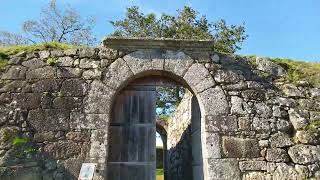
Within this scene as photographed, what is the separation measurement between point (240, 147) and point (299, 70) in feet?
6.13

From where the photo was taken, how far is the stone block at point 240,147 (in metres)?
4.80

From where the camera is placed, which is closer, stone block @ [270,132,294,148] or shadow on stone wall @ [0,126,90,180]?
shadow on stone wall @ [0,126,90,180]

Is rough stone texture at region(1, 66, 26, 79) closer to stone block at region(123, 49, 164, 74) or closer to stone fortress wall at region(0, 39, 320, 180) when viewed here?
stone fortress wall at region(0, 39, 320, 180)

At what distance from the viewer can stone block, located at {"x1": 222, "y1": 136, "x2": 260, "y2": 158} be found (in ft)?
15.8

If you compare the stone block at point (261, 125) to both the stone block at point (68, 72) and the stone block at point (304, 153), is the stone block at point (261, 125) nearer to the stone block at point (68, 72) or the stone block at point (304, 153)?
the stone block at point (304, 153)

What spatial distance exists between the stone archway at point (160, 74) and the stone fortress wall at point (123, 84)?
0.05 ft

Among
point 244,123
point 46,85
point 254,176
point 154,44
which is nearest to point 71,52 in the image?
point 46,85

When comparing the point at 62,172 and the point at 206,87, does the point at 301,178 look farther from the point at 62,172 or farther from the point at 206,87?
the point at 62,172

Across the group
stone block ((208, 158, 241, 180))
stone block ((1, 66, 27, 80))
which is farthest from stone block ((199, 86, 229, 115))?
stone block ((1, 66, 27, 80))

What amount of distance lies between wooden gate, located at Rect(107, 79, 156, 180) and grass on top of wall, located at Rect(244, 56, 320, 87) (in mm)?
1893

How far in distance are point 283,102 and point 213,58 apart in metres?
1.31

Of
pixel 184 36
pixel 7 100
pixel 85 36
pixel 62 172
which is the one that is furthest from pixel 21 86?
pixel 85 36

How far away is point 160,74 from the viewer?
538 centimetres

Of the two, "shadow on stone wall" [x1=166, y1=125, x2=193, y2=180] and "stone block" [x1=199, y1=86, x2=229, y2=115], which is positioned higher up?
"stone block" [x1=199, y1=86, x2=229, y2=115]
